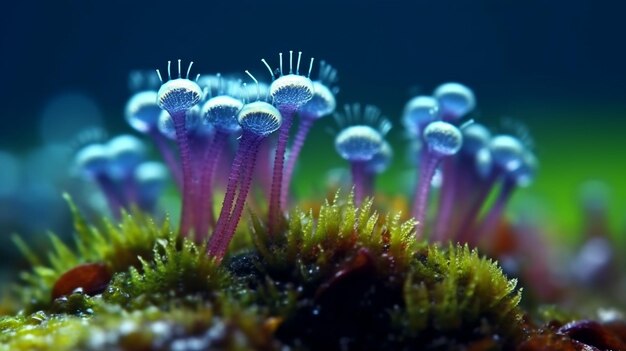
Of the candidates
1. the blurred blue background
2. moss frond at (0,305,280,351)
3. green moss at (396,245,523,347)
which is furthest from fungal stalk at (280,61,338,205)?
the blurred blue background

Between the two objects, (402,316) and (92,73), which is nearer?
(402,316)

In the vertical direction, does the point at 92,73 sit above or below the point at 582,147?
above

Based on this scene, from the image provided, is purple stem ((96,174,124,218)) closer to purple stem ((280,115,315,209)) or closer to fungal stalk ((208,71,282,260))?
purple stem ((280,115,315,209))

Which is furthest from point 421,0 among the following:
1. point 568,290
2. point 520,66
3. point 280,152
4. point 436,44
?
point 280,152

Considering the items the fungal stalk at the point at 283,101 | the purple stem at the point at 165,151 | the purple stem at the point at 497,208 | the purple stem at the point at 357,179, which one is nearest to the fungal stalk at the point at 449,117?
the purple stem at the point at 497,208

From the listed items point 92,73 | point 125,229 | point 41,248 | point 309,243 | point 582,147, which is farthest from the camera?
point 92,73

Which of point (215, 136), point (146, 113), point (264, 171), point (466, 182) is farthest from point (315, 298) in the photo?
point (466, 182)

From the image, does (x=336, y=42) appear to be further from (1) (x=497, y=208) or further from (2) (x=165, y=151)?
(2) (x=165, y=151)

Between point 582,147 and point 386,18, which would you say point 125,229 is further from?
point 386,18
